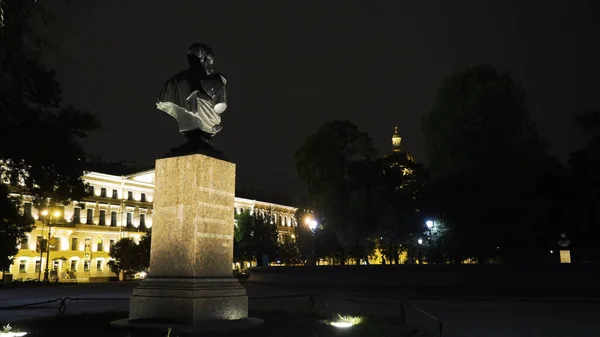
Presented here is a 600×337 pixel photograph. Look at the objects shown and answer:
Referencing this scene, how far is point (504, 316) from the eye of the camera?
61.7 feet

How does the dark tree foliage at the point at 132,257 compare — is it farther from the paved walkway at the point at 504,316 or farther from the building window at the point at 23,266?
the paved walkway at the point at 504,316

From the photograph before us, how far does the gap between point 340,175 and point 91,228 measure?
138 ft

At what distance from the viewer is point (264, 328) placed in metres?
10.6

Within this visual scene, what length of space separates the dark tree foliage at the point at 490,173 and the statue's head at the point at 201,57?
23.1 meters

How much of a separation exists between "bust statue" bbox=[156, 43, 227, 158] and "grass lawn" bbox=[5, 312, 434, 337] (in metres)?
3.60

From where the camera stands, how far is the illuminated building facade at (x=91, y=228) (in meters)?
62.3

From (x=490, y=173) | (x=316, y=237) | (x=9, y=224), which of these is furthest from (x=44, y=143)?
(x=316, y=237)

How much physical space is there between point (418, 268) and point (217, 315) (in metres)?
22.8

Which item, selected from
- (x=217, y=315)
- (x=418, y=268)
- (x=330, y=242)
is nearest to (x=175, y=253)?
(x=217, y=315)

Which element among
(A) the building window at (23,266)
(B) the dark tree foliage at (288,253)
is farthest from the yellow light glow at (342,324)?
(B) the dark tree foliage at (288,253)

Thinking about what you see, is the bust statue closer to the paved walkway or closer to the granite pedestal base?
the granite pedestal base

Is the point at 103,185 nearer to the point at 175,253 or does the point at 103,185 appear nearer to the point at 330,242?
the point at 330,242

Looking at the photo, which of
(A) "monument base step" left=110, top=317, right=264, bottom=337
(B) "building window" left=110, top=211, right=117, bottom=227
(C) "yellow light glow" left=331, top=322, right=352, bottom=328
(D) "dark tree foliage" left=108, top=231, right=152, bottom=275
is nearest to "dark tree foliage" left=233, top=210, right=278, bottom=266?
(B) "building window" left=110, top=211, right=117, bottom=227

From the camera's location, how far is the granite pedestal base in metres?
10.3
